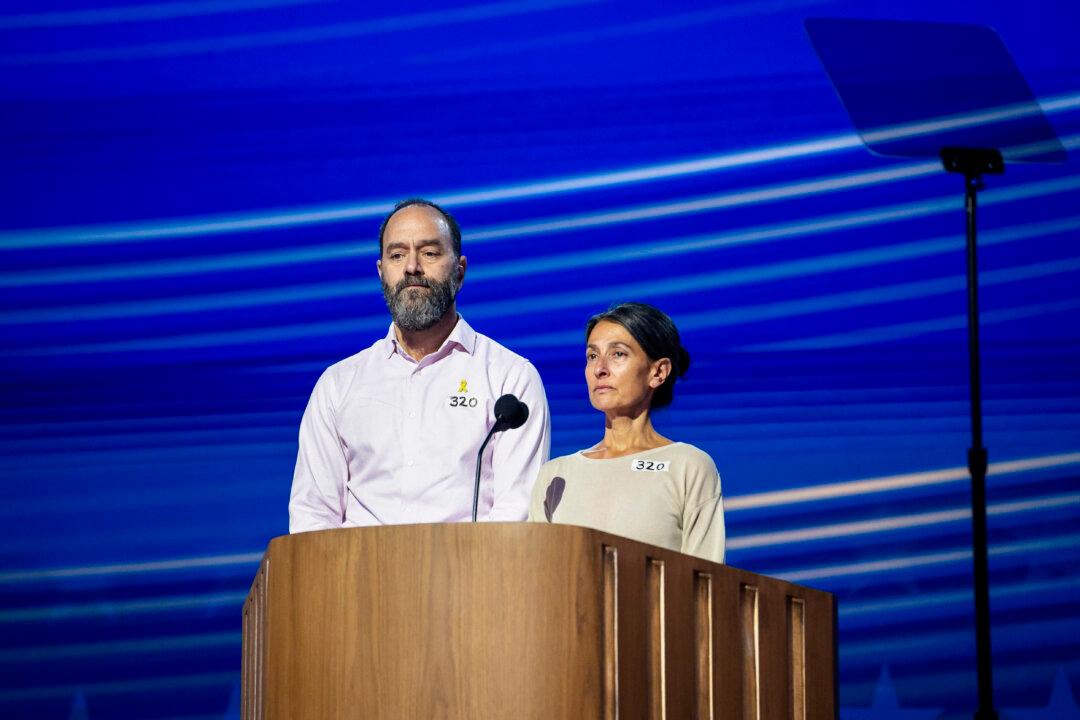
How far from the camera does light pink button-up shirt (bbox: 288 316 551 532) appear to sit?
11.5 feet

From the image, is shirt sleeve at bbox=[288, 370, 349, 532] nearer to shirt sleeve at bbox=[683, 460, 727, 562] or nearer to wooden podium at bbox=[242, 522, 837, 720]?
shirt sleeve at bbox=[683, 460, 727, 562]

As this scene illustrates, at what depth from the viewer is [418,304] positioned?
366 cm

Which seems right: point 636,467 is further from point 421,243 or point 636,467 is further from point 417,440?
point 421,243

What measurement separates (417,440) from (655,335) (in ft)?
2.00

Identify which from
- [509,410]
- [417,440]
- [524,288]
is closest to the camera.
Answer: [509,410]

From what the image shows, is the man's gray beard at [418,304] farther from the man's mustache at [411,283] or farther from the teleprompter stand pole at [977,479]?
the teleprompter stand pole at [977,479]

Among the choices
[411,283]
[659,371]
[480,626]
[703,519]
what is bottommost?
[480,626]

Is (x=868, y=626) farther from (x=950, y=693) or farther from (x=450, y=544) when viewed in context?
(x=450, y=544)

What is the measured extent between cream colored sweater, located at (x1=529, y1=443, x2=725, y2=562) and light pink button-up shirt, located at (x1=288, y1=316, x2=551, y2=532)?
0.23 meters

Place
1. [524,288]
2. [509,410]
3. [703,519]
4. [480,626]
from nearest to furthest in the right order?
1. [480,626]
2. [509,410]
3. [703,519]
4. [524,288]

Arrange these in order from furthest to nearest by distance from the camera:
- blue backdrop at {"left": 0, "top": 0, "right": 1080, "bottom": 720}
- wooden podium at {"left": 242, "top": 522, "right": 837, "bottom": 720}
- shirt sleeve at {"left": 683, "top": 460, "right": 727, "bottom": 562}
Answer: blue backdrop at {"left": 0, "top": 0, "right": 1080, "bottom": 720} → shirt sleeve at {"left": 683, "top": 460, "right": 727, "bottom": 562} → wooden podium at {"left": 242, "top": 522, "right": 837, "bottom": 720}

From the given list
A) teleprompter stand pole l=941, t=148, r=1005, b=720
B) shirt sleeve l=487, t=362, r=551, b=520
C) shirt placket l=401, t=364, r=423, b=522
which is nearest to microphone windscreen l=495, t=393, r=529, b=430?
shirt sleeve l=487, t=362, r=551, b=520

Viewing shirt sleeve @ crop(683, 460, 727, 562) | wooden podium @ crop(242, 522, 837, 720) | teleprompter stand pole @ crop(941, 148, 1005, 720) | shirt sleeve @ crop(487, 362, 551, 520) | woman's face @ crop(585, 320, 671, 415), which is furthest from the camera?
teleprompter stand pole @ crop(941, 148, 1005, 720)

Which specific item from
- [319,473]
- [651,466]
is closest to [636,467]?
[651,466]
